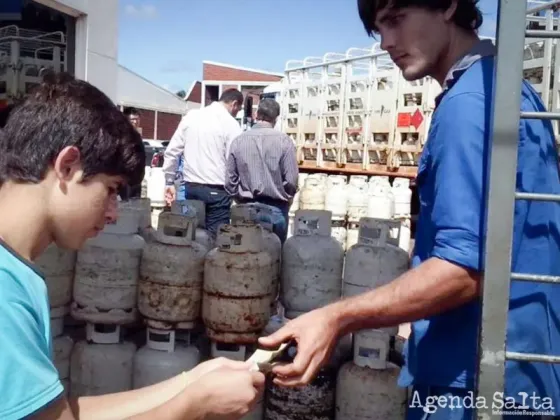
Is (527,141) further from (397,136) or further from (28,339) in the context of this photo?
(397,136)

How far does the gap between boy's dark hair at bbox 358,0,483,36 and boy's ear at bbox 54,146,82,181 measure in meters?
0.90

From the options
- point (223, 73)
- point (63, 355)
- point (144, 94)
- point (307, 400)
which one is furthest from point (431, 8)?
point (223, 73)

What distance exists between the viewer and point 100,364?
2898mm

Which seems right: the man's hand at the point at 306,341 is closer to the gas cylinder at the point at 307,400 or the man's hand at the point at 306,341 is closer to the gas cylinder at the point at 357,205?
the gas cylinder at the point at 307,400

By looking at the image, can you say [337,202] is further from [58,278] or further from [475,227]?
[475,227]

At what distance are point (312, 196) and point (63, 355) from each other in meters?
4.77

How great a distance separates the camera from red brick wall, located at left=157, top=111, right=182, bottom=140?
30250 mm

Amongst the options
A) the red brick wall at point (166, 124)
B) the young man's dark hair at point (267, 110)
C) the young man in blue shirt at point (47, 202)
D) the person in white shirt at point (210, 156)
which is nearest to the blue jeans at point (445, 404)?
the young man in blue shirt at point (47, 202)

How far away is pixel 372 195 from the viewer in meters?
6.80

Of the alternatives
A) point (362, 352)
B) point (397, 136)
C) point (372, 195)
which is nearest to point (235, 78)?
point (397, 136)

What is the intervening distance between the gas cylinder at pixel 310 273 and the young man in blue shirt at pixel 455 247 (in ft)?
3.58

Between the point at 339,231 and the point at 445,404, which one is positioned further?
the point at 339,231

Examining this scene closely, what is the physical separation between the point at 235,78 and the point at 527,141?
2822 cm

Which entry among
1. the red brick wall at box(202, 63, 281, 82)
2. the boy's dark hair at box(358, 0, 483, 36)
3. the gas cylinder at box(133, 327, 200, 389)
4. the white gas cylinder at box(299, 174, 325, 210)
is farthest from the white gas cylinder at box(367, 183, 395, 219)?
the red brick wall at box(202, 63, 281, 82)
